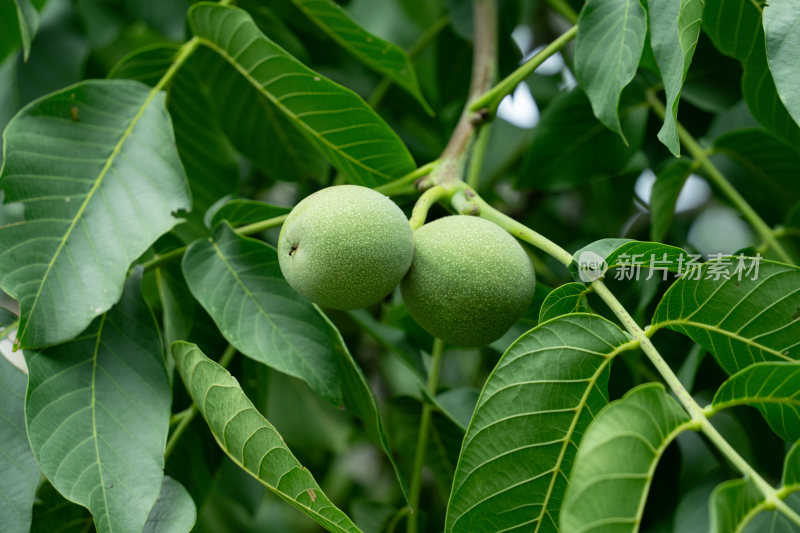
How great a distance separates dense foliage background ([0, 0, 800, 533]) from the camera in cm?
78

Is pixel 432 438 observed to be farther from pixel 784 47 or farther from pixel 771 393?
pixel 784 47

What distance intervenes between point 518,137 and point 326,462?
923mm

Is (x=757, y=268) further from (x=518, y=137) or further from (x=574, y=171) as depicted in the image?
(x=518, y=137)

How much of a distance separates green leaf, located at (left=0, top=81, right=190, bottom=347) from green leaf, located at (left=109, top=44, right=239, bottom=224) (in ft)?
0.34

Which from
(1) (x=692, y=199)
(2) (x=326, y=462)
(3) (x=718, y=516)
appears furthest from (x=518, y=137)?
(3) (x=718, y=516)

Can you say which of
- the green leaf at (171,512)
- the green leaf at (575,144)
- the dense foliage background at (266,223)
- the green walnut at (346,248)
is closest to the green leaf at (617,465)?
the dense foliage background at (266,223)

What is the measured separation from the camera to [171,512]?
80 cm

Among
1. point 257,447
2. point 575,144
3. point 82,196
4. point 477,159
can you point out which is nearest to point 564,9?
point 575,144

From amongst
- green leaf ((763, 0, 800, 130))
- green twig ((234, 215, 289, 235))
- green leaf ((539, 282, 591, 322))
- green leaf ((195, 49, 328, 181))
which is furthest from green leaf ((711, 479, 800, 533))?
green leaf ((195, 49, 328, 181))

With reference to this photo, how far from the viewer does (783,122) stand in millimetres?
940

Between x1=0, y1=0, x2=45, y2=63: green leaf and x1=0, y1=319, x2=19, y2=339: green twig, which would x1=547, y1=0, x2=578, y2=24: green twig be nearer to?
x1=0, y1=0, x2=45, y2=63: green leaf

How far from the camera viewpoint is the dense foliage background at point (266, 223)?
778 mm

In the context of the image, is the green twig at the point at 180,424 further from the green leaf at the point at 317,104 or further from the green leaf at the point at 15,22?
the green leaf at the point at 15,22

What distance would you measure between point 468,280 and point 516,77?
376 mm
